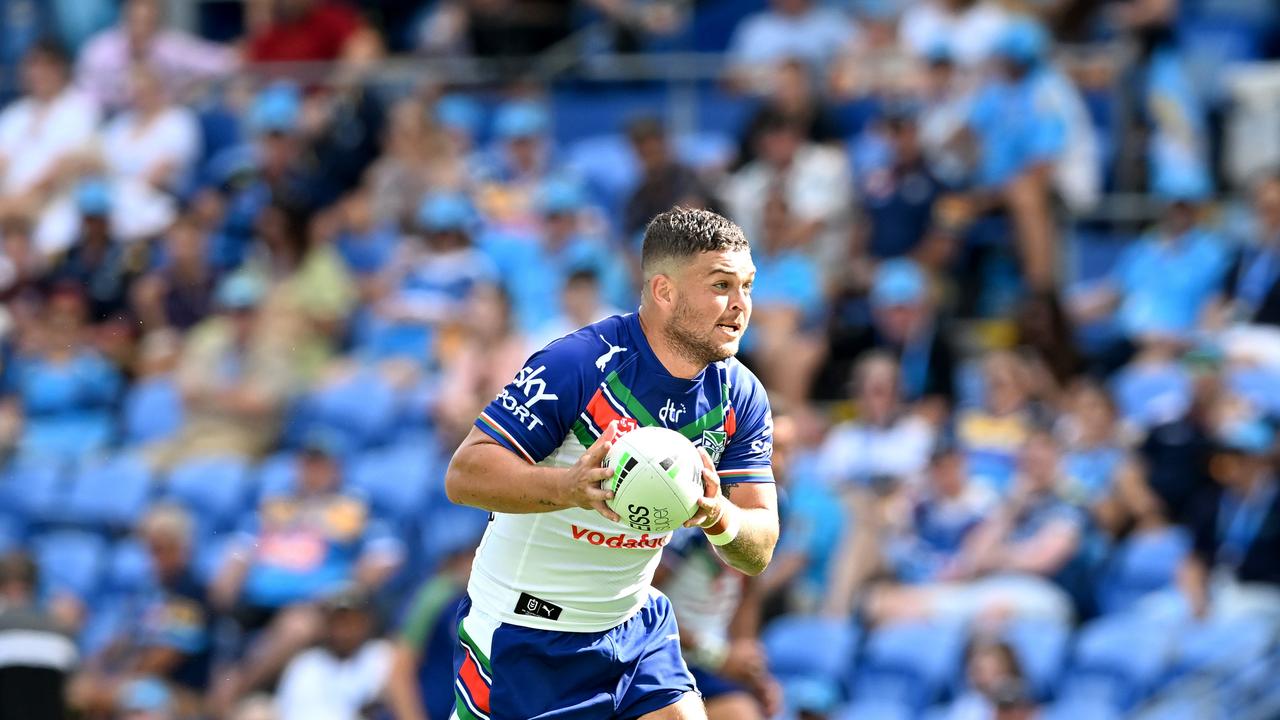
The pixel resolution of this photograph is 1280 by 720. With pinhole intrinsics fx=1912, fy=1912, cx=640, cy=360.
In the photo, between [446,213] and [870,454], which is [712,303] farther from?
[446,213]

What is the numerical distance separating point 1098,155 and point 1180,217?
4.31ft

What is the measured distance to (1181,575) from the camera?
10.3 meters

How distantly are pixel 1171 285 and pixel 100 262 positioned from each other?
8.09 m

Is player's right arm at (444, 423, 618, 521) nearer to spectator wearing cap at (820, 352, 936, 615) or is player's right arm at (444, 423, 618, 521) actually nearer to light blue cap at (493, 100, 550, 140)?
spectator wearing cap at (820, 352, 936, 615)

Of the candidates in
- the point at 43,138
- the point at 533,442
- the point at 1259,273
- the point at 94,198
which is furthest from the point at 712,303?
the point at 43,138

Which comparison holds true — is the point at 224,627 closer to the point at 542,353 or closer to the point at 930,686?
the point at 930,686

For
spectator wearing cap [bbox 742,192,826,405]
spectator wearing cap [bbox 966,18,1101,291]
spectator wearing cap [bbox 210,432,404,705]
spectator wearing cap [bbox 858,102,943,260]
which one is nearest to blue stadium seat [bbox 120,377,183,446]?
spectator wearing cap [bbox 210,432,404,705]

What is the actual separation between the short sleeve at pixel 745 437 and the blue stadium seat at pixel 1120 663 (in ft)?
15.9

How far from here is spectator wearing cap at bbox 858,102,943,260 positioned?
12.6 metres

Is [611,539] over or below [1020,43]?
below

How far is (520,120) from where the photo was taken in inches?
567

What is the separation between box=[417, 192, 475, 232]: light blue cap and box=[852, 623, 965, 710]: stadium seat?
4577mm

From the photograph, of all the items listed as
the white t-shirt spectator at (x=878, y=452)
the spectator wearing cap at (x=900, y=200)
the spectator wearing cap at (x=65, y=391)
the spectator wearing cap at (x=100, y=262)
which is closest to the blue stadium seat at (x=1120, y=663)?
the white t-shirt spectator at (x=878, y=452)

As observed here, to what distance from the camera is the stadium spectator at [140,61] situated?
1602cm
